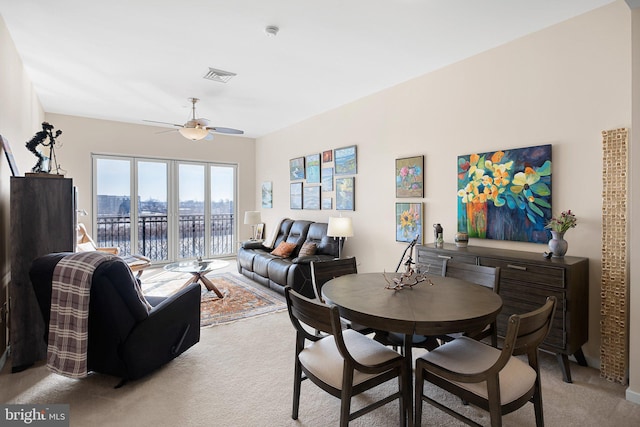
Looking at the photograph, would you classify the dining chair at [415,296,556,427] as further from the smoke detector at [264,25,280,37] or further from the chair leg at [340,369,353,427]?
the smoke detector at [264,25,280,37]

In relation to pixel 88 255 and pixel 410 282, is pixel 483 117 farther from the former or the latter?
pixel 88 255

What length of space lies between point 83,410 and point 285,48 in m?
3.32

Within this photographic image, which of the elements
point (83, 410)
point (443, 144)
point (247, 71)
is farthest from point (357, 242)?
point (83, 410)

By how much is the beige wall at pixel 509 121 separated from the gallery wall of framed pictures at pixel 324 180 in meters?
0.17

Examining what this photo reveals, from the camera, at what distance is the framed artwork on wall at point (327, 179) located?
5.46m

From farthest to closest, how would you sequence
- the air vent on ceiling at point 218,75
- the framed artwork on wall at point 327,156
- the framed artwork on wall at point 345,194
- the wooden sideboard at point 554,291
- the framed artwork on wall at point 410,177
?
the framed artwork on wall at point 327,156
the framed artwork on wall at point 345,194
the framed artwork on wall at point 410,177
the air vent on ceiling at point 218,75
the wooden sideboard at point 554,291

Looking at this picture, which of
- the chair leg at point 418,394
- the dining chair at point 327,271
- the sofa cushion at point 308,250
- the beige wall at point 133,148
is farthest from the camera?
the beige wall at point 133,148

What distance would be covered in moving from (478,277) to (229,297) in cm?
323

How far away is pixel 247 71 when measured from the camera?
393 cm

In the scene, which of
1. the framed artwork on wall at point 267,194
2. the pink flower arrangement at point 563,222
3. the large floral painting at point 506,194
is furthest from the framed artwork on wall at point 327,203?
the pink flower arrangement at point 563,222

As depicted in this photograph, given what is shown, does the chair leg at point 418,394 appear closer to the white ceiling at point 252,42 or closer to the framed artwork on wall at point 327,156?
the white ceiling at point 252,42

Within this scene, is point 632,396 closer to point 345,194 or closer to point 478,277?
point 478,277

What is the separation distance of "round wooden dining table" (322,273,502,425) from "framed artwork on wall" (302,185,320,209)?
3.43 meters

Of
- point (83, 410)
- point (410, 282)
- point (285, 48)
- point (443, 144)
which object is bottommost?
point (83, 410)
